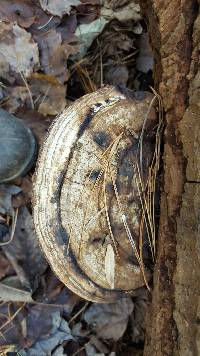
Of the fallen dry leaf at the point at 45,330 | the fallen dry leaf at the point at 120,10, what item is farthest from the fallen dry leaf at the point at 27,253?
the fallen dry leaf at the point at 120,10

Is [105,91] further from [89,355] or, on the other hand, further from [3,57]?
[89,355]

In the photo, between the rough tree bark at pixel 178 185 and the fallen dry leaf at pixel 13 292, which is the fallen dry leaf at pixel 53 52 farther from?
the fallen dry leaf at pixel 13 292

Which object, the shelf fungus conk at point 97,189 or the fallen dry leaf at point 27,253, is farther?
the fallen dry leaf at point 27,253

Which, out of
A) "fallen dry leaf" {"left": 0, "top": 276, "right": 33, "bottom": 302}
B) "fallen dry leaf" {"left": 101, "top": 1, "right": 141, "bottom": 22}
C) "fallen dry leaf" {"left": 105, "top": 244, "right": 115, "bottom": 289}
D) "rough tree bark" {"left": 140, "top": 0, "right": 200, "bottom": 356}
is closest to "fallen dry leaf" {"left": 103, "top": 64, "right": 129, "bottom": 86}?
"fallen dry leaf" {"left": 101, "top": 1, "right": 141, "bottom": 22}

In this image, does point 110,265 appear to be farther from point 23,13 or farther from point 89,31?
point 23,13

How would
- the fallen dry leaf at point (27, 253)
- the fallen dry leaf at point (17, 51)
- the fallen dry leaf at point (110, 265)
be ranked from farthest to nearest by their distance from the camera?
the fallen dry leaf at point (27, 253)
the fallen dry leaf at point (17, 51)
the fallen dry leaf at point (110, 265)

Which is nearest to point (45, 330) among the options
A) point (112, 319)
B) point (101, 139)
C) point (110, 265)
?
point (112, 319)
